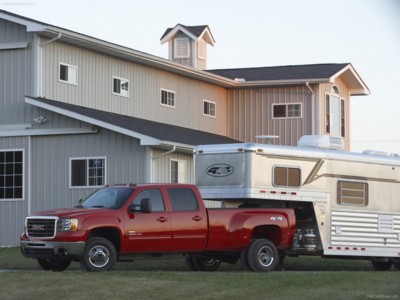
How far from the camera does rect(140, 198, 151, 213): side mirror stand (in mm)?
18766

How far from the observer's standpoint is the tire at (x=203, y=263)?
2083 centimetres

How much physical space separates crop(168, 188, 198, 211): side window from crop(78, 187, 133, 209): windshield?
34.0 inches

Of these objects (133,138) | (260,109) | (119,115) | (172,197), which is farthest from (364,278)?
(260,109)

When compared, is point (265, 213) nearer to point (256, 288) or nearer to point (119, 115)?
point (256, 288)

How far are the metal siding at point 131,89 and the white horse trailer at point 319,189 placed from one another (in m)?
9.95

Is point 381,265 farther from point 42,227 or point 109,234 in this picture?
point 42,227

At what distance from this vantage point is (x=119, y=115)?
1268 inches

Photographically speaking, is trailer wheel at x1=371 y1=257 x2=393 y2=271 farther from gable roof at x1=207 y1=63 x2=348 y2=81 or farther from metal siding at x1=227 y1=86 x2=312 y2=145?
gable roof at x1=207 y1=63 x2=348 y2=81

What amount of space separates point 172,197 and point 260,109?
20.2 metres

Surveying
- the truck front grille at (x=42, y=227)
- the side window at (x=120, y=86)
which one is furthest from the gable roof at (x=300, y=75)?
the truck front grille at (x=42, y=227)

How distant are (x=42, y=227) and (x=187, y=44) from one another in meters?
26.0

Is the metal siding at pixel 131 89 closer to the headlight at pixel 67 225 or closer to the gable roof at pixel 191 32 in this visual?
the gable roof at pixel 191 32

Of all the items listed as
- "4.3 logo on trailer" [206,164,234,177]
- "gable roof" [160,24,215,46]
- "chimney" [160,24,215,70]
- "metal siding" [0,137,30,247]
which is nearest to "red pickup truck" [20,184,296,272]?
"4.3 logo on trailer" [206,164,234,177]

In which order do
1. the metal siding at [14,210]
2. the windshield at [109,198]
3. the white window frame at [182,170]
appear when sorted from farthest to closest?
the white window frame at [182,170] < the metal siding at [14,210] < the windshield at [109,198]
